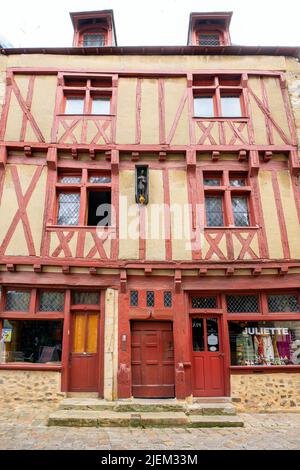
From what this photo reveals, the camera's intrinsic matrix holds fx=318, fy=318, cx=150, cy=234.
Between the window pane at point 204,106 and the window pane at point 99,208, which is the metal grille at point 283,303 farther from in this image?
the window pane at point 204,106

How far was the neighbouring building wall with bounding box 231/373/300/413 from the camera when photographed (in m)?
6.82

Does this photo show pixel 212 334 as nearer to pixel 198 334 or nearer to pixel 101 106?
pixel 198 334

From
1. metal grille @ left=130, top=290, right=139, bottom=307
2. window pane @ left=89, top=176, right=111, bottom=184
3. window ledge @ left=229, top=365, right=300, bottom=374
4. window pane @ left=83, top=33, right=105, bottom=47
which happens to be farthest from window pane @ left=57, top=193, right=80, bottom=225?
window pane @ left=83, top=33, right=105, bottom=47

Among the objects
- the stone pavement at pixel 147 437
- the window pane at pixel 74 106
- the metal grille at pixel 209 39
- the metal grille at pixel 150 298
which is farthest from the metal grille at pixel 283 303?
the metal grille at pixel 209 39

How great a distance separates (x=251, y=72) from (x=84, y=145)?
5.18m

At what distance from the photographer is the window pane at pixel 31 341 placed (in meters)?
7.14

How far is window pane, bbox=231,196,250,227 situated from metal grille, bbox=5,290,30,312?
17.8 ft

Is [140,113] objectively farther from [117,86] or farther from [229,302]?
[229,302]

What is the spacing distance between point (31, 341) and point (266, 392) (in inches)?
210

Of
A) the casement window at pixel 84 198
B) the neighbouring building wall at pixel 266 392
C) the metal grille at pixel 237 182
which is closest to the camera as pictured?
the neighbouring building wall at pixel 266 392

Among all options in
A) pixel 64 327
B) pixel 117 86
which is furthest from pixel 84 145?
pixel 64 327

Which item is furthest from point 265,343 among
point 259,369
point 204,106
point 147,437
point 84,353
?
point 204,106

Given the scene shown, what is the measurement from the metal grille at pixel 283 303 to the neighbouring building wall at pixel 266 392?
141 cm

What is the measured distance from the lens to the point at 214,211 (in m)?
8.22
